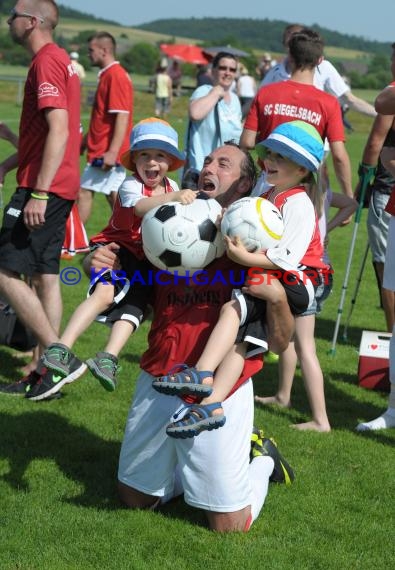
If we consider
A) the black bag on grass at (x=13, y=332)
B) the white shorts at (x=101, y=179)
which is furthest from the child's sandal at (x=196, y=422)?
the white shorts at (x=101, y=179)

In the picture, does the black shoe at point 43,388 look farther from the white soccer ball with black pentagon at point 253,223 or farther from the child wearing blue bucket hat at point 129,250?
the white soccer ball with black pentagon at point 253,223

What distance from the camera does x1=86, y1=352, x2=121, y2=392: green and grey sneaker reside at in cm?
438

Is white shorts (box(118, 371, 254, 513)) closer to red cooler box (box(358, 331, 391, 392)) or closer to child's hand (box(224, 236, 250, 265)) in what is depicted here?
child's hand (box(224, 236, 250, 265))

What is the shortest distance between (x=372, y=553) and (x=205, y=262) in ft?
5.05

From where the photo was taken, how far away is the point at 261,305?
14.1 ft

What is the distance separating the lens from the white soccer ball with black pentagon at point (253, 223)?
13.4 feet

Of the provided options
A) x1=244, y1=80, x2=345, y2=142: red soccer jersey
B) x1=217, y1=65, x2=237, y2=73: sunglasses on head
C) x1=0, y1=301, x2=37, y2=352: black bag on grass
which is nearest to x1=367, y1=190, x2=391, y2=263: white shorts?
x1=244, y1=80, x2=345, y2=142: red soccer jersey

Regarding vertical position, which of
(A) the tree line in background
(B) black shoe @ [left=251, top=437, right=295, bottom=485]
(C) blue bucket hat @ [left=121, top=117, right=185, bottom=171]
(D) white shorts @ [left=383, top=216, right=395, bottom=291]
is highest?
(C) blue bucket hat @ [left=121, top=117, right=185, bottom=171]

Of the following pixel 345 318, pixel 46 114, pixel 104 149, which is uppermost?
pixel 46 114

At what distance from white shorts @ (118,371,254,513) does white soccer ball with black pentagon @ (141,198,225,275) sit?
0.69m

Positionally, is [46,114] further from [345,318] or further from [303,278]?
[345,318]

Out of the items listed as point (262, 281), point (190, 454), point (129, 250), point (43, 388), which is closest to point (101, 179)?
point (43, 388)

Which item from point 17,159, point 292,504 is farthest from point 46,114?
point 292,504

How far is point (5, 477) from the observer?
5031 millimetres
